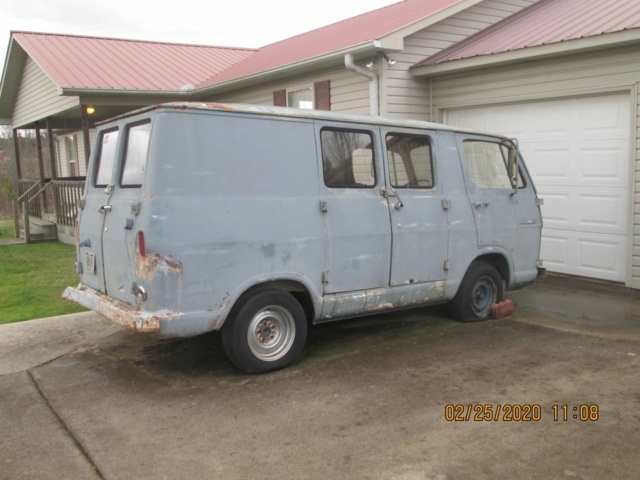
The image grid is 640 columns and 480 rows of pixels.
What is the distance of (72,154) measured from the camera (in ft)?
76.1

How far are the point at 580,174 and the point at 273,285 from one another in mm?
5465

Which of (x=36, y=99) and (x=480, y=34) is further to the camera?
(x=36, y=99)

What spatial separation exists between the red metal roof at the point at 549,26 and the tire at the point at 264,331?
5653 millimetres

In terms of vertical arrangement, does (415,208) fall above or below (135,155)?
below

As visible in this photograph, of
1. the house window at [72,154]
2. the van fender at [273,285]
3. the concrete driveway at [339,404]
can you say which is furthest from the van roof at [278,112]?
the house window at [72,154]

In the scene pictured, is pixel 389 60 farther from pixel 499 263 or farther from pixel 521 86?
pixel 499 263

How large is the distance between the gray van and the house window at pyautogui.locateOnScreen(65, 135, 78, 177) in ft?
59.8

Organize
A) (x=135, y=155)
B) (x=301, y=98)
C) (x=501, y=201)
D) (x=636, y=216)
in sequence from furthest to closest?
(x=301, y=98)
(x=636, y=216)
(x=501, y=201)
(x=135, y=155)

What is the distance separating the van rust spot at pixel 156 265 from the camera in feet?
14.6

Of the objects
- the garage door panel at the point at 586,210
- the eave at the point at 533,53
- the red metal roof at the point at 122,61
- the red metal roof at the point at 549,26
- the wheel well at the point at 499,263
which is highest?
the red metal roof at the point at 122,61

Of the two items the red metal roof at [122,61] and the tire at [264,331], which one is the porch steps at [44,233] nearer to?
the red metal roof at [122,61]
